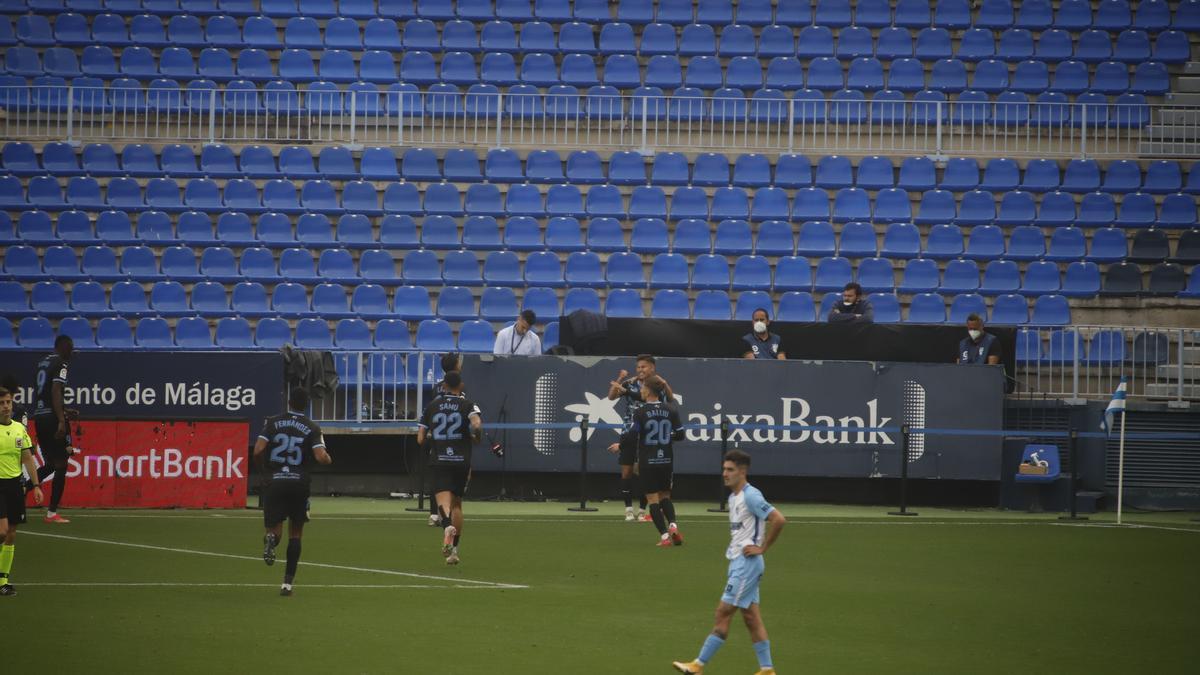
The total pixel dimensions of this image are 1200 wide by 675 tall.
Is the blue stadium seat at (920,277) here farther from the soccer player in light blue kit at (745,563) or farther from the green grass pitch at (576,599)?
the soccer player in light blue kit at (745,563)

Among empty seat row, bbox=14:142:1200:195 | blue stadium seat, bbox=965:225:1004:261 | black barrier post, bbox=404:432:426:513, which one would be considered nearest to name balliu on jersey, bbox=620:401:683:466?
black barrier post, bbox=404:432:426:513

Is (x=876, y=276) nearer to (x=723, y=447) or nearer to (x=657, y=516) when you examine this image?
(x=723, y=447)

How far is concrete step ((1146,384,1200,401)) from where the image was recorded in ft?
74.3

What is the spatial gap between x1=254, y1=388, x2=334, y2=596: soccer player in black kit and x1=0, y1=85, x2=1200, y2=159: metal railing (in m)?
16.4

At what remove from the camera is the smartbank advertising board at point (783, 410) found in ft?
72.1

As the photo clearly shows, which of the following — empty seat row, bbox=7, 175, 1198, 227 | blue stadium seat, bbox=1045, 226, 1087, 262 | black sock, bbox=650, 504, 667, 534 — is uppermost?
empty seat row, bbox=7, 175, 1198, 227

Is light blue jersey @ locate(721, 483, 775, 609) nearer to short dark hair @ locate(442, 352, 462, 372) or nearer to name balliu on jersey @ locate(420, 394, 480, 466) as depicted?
name balliu on jersey @ locate(420, 394, 480, 466)

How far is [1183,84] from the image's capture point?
30312 millimetres

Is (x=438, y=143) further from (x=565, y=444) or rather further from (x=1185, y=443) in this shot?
(x=1185, y=443)

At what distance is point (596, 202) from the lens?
27.6 meters

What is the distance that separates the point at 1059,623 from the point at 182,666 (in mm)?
6993

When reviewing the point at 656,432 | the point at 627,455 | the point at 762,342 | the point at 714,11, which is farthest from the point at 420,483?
the point at 714,11

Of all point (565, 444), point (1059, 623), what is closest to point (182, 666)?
point (1059, 623)

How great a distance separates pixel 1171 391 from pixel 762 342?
6712 millimetres
